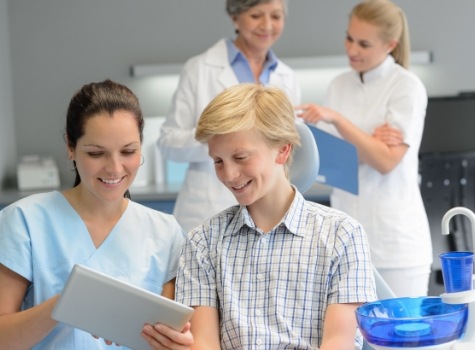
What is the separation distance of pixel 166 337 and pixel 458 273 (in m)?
0.55

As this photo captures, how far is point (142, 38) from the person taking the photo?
16.7 ft

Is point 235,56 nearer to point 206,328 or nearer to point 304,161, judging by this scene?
point 304,161

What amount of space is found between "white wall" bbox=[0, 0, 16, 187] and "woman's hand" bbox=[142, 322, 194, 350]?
3.26 meters

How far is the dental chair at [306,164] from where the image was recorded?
2.11 m

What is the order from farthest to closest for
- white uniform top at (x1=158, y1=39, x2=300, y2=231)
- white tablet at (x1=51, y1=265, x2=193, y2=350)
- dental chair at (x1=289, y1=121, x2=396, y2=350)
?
white uniform top at (x1=158, y1=39, x2=300, y2=231) < dental chair at (x1=289, y1=121, x2=396, y2=350) < white tablet at (x1=51, y1=265, x2=193, y2=350)

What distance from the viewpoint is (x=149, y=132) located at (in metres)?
4.96

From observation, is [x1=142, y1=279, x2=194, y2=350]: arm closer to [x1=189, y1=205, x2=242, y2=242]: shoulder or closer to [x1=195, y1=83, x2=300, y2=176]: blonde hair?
[x1=189, y1=205, x2=242, y2=242]: shoulder

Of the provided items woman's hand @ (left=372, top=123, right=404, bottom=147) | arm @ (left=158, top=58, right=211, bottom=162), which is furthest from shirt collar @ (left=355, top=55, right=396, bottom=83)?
arm @ (left=158, top=58, right=211, bottom=162)

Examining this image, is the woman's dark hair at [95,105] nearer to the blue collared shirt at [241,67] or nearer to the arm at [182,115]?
the arm at [182,115]

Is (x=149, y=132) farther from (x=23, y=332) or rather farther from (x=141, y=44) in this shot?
(x=23, y=332)

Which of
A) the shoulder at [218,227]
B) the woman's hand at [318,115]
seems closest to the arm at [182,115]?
the woman's hand at [318,115]

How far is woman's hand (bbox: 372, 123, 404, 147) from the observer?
3.07 m

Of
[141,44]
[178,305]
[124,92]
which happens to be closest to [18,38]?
[141,44]

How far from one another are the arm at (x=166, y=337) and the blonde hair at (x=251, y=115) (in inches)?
15.8
